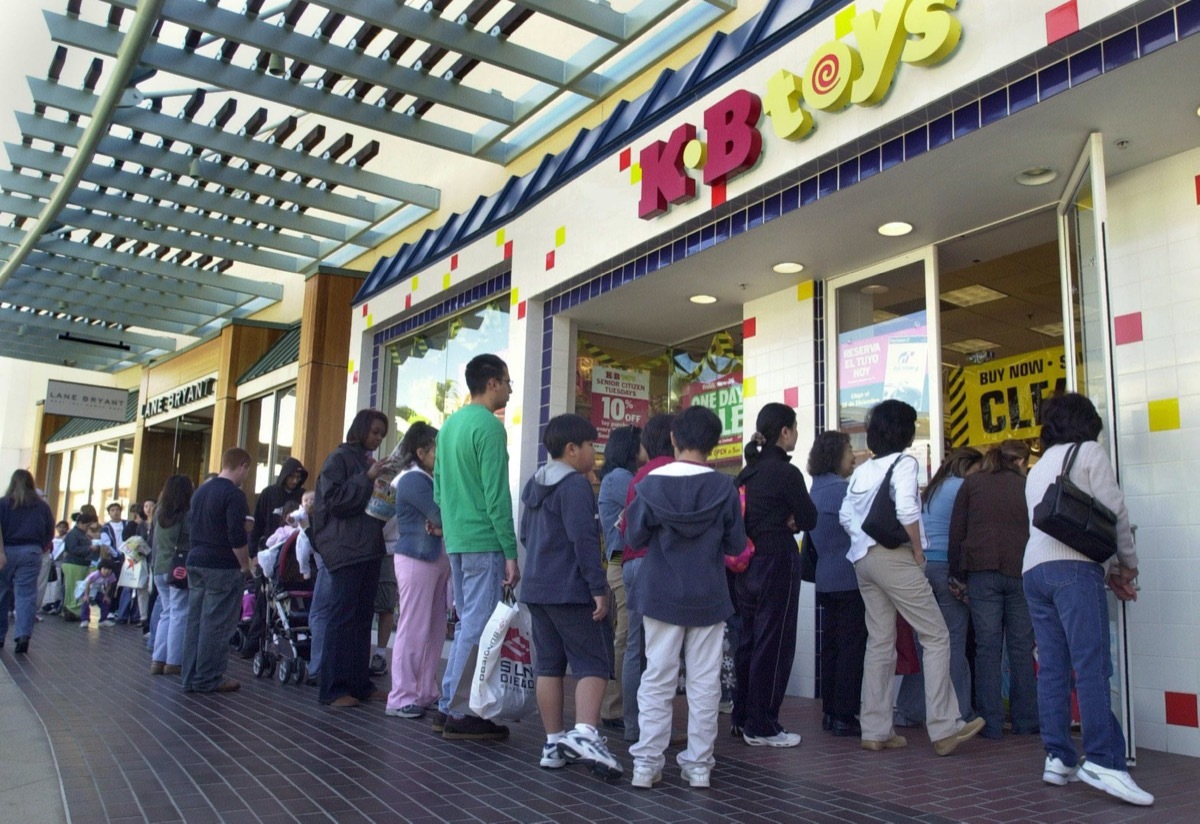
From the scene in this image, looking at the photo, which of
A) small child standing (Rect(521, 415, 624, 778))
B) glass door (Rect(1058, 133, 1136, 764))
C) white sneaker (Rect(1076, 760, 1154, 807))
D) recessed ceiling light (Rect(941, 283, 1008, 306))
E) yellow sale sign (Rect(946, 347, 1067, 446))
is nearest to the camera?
white sneaker (Rect(1076, 760, 1154, 807))

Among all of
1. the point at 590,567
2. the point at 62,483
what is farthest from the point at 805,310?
the point at 62,483

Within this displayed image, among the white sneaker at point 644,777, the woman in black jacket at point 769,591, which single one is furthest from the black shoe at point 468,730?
the woman in black jacket at point 769,591

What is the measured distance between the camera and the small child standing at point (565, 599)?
4215 mm

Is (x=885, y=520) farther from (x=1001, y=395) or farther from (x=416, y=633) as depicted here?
(x=1001, y=395)

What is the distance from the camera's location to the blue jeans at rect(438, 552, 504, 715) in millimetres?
4785

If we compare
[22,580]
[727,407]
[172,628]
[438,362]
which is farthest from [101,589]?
[727,407]

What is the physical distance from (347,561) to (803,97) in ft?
12.8

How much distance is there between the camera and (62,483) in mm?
26625

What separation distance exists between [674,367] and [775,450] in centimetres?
433

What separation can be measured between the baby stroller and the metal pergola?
14.2 ft

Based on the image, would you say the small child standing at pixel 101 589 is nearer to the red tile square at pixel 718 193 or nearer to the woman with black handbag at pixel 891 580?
the red tile square at pixel 718 193

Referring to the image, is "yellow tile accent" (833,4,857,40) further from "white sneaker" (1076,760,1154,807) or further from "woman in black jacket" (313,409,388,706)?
"white sneaker" (1076,760,1154,807)

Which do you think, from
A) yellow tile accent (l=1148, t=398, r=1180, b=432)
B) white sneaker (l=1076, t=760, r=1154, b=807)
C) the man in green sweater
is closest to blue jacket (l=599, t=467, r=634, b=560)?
the man in green sweater

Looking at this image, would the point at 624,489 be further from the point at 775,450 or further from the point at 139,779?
the point at 139,779
